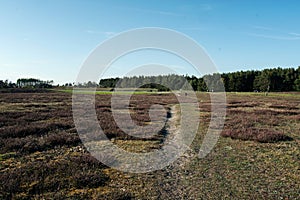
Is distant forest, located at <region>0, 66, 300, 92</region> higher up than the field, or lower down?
higher up

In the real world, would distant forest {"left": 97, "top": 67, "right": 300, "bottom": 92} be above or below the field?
above

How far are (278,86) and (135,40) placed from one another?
118667mm

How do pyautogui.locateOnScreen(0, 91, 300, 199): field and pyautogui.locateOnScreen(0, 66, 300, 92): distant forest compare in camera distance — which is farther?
pyautogui.locateOnScreen(0, 66, 300, 92): distant forest

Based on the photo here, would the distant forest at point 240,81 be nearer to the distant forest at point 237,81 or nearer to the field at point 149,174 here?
the distant forest at point 237,81

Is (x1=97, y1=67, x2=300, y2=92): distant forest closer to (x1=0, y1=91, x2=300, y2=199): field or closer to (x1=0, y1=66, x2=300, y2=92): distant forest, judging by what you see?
(x1=0, y1=66, x2=300, y2=92): distant forest

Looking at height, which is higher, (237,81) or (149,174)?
(237,81)

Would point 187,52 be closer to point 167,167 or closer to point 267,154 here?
point 267,154

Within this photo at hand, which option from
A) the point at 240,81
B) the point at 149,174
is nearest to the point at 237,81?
the point at 240,81

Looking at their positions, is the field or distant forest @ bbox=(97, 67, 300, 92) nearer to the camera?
the field

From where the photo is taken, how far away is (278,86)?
118625 mm

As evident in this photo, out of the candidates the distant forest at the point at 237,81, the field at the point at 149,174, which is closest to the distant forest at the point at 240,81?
the distant forest at the point at 237,81

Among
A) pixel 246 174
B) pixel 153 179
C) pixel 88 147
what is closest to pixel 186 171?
pixel 153 179

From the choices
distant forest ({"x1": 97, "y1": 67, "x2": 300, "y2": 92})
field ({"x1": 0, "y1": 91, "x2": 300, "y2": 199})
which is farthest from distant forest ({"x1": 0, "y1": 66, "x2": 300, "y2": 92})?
field ({"x1": 0, "y1": 91, "x2": 300, "y2": 199})

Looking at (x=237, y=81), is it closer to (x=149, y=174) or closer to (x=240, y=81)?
(x=240, y=81)
